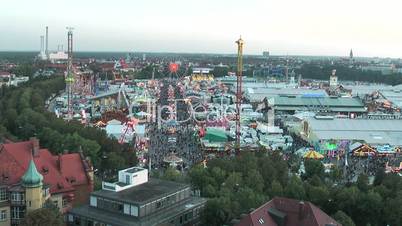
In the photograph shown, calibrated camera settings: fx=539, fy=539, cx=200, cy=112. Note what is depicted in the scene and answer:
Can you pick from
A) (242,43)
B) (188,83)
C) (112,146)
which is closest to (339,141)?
(242,43)

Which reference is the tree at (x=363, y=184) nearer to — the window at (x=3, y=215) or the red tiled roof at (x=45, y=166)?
the red tiled roof at (x=45, y=166)

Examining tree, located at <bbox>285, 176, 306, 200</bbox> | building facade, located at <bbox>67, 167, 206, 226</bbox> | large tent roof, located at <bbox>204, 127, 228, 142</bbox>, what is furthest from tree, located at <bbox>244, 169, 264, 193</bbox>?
large tent roof, located at <bbox>204, 127, 228, 142</bbox>

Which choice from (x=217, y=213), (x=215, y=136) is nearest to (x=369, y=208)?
(x=217, y=213)

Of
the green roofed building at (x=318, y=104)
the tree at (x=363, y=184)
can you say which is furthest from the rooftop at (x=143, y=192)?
the green roofed building at (x=318, y=104)

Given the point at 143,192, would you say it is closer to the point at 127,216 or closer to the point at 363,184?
the point at 127,216

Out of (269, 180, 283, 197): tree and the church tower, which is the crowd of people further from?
the church tower

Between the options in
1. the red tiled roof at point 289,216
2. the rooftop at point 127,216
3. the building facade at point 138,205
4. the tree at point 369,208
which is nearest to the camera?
the red tiled roof at point 289,216
